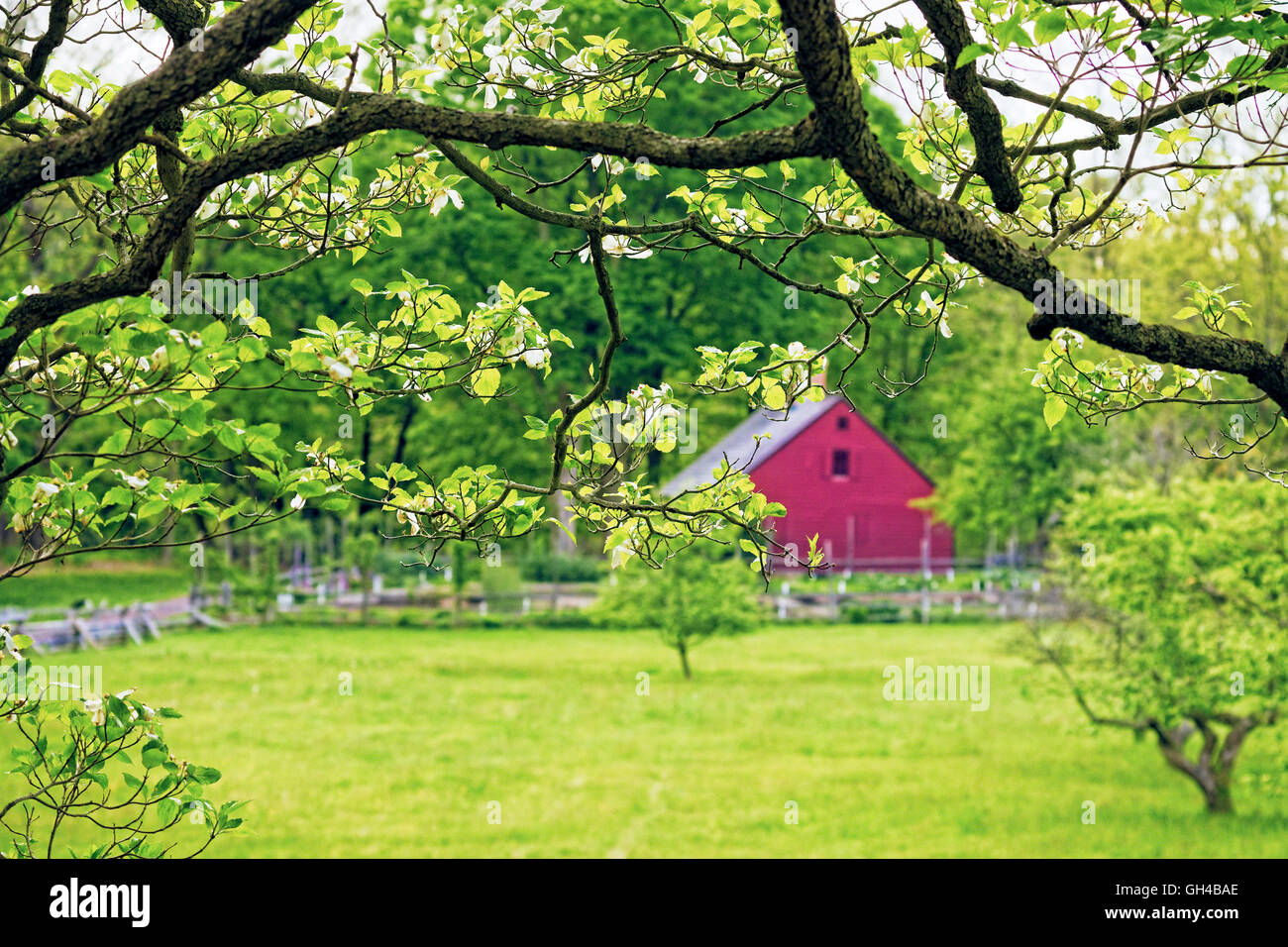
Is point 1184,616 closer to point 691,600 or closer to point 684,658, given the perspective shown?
point 691,600

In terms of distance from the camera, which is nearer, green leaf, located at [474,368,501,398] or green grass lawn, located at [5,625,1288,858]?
green leaf, located at [474,368,501,398]

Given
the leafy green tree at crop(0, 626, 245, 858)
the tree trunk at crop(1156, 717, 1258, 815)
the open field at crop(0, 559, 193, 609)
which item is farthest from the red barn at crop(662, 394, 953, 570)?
the leafy green tree at crop(0, 626, 245, 858)

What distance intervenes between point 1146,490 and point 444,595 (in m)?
23.5

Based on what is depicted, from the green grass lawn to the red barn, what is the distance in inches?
547

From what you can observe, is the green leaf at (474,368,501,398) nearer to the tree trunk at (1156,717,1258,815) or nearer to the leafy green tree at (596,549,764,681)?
the tree trunk at (1156,717,1258,815)

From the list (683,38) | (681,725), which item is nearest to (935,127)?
(683,38)

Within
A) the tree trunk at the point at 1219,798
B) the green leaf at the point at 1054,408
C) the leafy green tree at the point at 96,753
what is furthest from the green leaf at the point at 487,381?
the tree trunk at the point at 1219,798

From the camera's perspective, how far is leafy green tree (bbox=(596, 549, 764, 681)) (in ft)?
76.0

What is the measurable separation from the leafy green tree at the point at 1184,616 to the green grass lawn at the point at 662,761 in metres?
0.59

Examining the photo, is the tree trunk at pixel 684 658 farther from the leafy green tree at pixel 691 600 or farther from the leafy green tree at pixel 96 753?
the leafy green tree at pixel 96 753

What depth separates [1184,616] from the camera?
13.4 meters

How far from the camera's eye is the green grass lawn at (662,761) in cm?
1358

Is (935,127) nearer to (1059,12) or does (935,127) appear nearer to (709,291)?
(1059,12)
